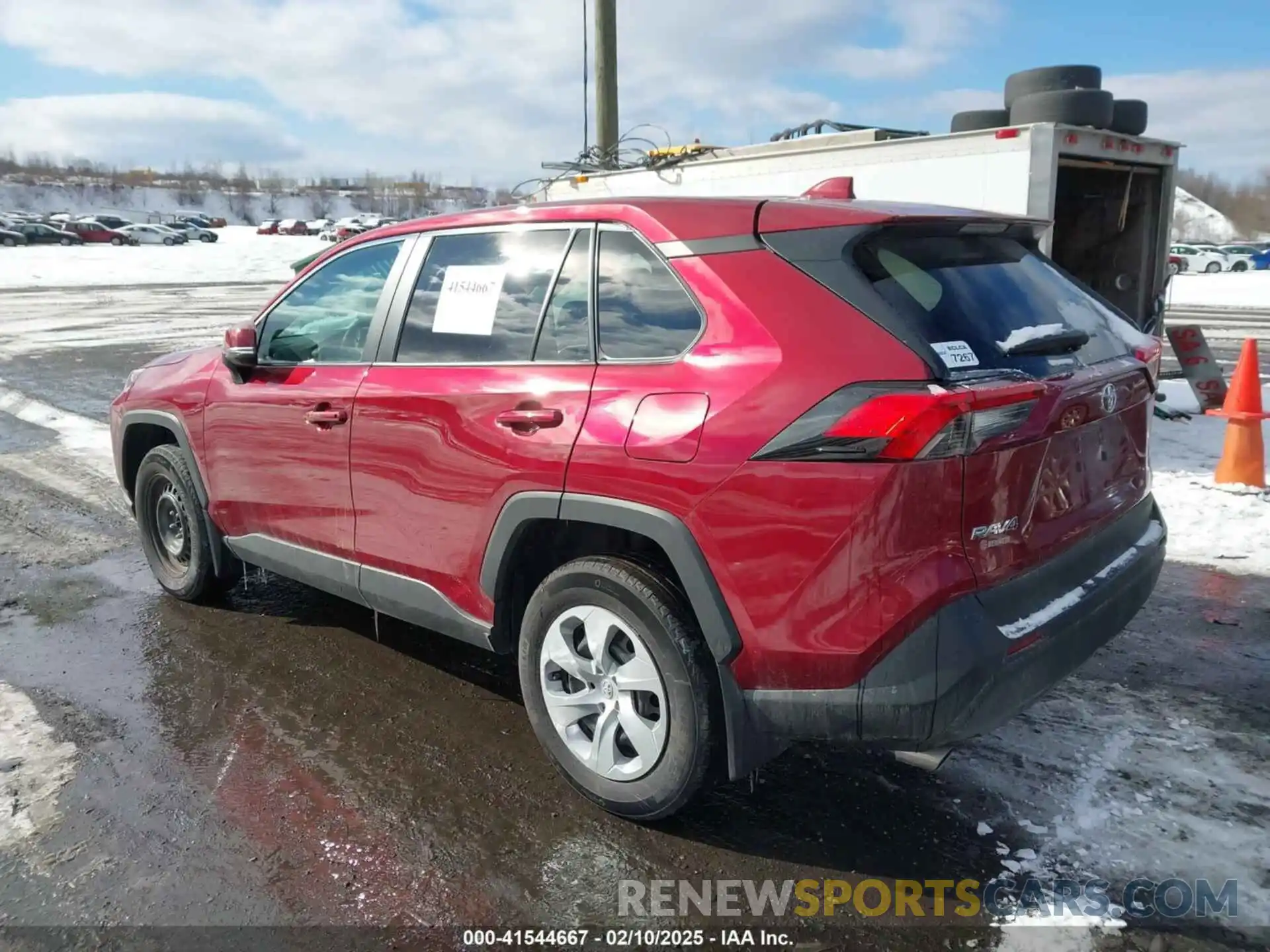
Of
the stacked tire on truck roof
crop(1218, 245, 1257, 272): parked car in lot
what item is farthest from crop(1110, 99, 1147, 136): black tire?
crop(1218, 245, 1257, 272): parked car in lot

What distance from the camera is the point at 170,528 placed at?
5066 millimetres

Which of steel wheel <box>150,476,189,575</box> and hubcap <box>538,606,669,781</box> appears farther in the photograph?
steel wheel <box>150,476,189,575</box>

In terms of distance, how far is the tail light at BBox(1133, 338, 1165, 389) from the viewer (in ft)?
10.6

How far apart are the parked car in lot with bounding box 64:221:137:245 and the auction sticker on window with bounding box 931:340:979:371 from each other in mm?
64682

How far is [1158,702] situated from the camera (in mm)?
3693

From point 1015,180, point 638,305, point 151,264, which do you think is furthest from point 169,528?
point 151,264

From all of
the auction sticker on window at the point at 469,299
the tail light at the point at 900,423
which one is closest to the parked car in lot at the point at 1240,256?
the auction sticker on window at the point at 469,299

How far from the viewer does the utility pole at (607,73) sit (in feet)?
40.4

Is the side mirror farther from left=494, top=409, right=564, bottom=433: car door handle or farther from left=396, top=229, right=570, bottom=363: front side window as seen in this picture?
left=494, top=409, right=564, bottom=433: car door handle

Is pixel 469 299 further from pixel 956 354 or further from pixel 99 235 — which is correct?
pixel 99 235

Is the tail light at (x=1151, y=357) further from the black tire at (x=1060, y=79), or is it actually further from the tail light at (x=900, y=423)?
the black tire at (x=1060, y=79)

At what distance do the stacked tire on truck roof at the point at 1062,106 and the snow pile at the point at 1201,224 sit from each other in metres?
84.0

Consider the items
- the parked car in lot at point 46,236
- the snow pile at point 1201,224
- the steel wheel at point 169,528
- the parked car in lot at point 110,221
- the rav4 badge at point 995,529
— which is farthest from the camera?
the snow pile at point 1201,224

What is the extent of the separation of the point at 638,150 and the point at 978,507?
8.87m
